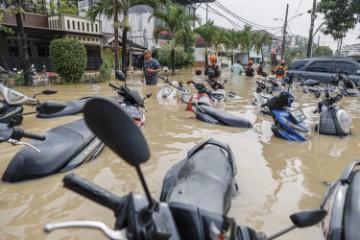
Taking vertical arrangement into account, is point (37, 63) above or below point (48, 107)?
above

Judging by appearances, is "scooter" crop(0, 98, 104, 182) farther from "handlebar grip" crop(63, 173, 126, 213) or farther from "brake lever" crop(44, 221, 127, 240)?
"brake lever" crop(44, 221, 127, 240)

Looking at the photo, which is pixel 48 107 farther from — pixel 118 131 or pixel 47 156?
pixel 118 131

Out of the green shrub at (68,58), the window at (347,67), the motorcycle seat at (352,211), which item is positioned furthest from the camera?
the green shrub at (68,58)

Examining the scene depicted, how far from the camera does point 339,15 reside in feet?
57.8

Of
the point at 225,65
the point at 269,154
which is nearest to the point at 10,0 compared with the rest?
the point at 269,154

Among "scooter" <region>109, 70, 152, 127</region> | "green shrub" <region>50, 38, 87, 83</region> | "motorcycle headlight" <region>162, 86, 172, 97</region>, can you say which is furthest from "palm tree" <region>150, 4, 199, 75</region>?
"scooter" <region>109, 70, 152, 127</region>

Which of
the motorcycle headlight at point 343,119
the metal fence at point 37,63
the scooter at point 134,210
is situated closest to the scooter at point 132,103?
the scooter at point 134,210

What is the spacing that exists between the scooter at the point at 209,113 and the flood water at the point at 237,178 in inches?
9.0

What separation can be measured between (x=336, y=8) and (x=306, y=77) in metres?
6.91

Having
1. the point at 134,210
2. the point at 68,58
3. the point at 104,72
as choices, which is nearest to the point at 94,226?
the point at 134,210

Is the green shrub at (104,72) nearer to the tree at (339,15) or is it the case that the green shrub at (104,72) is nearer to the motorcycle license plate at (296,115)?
the motorcycle license plate at (296,115)

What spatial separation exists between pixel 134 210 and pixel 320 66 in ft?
46.7

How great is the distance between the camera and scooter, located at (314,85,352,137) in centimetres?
620

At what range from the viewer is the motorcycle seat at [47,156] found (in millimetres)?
3459
